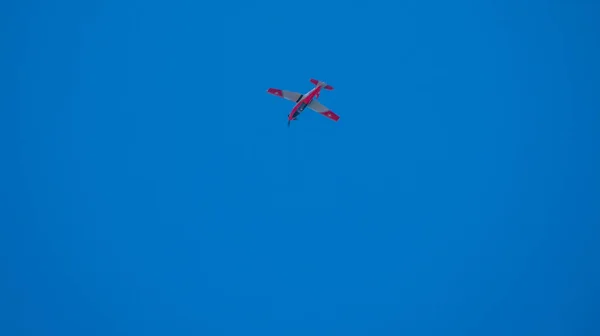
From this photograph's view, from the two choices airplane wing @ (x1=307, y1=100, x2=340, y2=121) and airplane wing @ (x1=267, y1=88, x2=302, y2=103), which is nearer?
airplane wing @ (x1=267, y1=88, x2=302, y2=103)

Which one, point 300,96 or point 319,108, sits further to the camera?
point 319,108

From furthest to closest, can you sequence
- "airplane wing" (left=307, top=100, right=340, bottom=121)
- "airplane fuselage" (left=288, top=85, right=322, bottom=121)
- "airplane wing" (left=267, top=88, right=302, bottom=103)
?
"airplane wing" (left=307, top=100, right=340, bottom=121) < "airplane fuselage" (left=288, top=85, right=322, bottom=121) < "airplane wing" (left=267, top=88, right=302, bottom=103)

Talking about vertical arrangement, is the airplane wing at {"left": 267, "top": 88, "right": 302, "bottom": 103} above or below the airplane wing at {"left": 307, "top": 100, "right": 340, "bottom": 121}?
below

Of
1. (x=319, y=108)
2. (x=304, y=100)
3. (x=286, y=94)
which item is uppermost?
(x=319, y=108)

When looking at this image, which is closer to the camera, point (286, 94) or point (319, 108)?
point (286, 94)

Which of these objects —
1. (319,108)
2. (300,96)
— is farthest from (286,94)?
(319,108)

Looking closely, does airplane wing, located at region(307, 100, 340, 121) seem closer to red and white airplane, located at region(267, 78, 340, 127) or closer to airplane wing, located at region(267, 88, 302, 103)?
red and white airplane, located at region(267, 78, 340, 127)

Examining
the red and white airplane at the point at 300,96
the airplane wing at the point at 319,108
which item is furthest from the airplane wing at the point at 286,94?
the airplane wing at the point at 319,108

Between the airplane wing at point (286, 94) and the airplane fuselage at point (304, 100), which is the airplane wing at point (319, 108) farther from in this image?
the airplane wing at point (286, 94)

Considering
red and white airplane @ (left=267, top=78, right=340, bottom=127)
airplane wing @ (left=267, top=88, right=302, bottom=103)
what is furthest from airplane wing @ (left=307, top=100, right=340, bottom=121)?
airplane wing @ (left=267, top=88, right=302, bottom=103)

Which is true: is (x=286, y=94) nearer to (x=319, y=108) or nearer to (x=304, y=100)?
(x=304, y=100)

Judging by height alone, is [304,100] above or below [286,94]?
below

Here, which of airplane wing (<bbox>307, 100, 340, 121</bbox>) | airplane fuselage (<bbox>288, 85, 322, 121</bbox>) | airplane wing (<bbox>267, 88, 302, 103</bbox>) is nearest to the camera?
airplane wing (<bbox>267, 88, 302, 103</bbox>)
